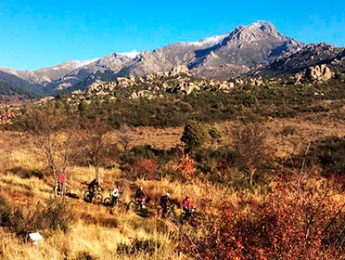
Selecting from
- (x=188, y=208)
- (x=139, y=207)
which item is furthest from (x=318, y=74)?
(x=188, y=208)

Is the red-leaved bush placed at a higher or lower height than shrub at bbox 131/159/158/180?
higher

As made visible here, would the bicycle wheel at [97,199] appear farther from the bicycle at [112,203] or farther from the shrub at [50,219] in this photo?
the shrub at [50,219]

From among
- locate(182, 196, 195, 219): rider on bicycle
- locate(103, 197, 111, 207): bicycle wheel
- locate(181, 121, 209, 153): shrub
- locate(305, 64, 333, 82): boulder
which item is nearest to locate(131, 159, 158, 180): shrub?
locate(103, 197, 111, 207): bicycle wheel

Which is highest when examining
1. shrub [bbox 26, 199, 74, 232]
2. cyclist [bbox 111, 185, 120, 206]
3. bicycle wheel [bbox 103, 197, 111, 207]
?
shrub [bbox 26, 199, 74, 232]

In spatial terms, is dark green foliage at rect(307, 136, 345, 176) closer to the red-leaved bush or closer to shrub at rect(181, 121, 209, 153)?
shrub at rect(181, 121, 209, 153)

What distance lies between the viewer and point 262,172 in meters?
19.2

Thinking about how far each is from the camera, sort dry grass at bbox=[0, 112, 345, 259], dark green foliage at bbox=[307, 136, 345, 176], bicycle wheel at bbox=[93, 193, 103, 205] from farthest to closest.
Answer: dark green foliage at bbox=[307, 136, 345, 176] → bicycle wheel at bbox=[93, 193, 103, 205] → dry grass at bbox=[0, 112, 345, 259]

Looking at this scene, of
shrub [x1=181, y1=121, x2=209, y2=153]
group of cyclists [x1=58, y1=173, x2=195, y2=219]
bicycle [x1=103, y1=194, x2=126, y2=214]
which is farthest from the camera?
shrub [x1=181, y1=121, x2=209, y2=153]

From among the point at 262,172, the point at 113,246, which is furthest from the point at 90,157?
the point at 113,246

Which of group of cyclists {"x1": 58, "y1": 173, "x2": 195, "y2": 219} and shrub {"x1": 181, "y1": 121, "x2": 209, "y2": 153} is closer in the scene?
group of cyclists {"x1": 58, "y1": 173, "x2": 195, "y2": 219}

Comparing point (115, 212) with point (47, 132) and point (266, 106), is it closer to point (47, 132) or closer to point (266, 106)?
point (47, 132)

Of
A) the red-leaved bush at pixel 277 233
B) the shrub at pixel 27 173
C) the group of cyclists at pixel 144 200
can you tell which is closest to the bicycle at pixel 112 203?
the group of cyclists at pixel 144 200

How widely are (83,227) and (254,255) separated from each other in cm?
604

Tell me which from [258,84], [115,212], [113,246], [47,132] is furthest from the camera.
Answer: [258,84]
